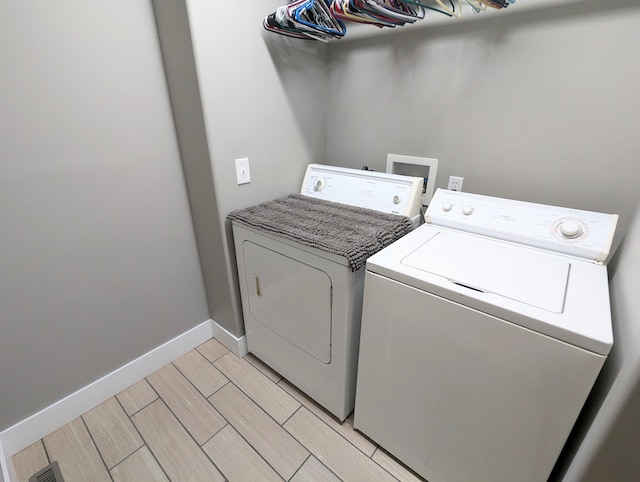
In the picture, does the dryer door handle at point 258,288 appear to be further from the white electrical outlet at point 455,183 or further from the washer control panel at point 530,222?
the white electrical outlet at point 455,183

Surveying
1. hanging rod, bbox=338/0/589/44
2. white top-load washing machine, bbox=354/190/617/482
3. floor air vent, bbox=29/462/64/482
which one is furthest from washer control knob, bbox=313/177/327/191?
floor air vent, bbox=29/462/64/482

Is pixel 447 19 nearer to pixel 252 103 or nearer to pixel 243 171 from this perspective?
pixel 252 103

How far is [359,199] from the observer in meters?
1.62

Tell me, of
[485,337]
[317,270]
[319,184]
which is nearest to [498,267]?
[485,337]

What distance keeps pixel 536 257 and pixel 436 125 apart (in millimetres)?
817

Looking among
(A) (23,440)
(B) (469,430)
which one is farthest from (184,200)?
(B) (469,430)

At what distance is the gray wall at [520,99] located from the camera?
112 cm

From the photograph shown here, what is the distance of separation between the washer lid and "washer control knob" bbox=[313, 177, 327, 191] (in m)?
0.76

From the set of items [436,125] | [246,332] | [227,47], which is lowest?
[246,332]

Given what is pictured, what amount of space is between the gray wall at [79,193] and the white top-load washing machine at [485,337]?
1.19m

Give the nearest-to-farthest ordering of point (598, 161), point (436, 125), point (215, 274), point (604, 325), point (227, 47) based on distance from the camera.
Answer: point (604, 325)
point (598, 161)
point (227, 47)
point (436, 125)
point (215, 274)

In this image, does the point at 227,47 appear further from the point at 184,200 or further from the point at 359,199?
the point at 359,199

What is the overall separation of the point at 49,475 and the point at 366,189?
6.25 feet

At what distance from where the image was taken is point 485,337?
33.7 inches
